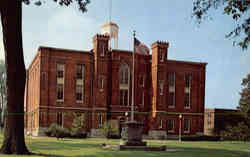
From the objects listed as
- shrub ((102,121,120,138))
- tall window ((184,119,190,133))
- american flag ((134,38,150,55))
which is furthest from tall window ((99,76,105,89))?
american flag ((134,38,150,55))

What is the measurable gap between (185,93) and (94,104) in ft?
44.4

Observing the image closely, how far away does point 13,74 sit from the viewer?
1666cm

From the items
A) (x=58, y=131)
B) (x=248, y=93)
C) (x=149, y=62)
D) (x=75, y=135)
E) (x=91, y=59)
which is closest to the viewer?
(x=58, y=131)

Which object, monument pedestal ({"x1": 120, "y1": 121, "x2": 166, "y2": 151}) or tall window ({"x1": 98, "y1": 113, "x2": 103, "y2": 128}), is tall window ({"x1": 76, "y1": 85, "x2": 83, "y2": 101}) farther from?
monument pedestal ({"x1": 120, "y1": 121, "x2": 166, "y2": 151})

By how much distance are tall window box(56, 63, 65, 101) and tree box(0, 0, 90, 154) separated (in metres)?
33.7

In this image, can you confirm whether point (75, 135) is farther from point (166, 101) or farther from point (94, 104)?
point (166, 101)

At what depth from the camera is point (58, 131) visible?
129 feet

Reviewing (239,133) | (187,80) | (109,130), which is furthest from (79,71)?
(239,133)

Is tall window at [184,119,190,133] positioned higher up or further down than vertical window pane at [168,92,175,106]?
further down

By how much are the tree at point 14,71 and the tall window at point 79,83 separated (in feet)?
113

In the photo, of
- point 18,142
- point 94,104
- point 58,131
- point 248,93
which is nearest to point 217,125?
point 248,93

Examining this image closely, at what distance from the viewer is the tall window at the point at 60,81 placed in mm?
50375

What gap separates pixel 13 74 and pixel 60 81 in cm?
3413

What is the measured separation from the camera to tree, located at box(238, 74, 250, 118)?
4640cm
